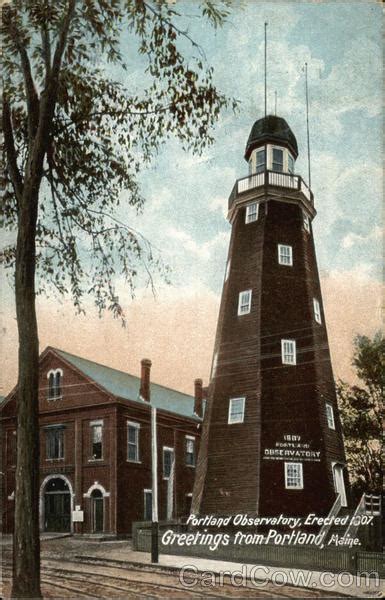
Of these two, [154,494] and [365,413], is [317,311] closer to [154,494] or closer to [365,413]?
[365,413]

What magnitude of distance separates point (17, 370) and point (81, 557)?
3.56 m

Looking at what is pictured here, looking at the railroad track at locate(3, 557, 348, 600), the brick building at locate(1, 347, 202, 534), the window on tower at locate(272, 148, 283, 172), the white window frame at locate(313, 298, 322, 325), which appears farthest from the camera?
the window on tower at locate(272, 148, 283, 172)

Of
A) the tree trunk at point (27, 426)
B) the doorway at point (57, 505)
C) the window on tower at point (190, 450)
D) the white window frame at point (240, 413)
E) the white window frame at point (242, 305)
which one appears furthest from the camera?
the window on tower at point (190, 450)

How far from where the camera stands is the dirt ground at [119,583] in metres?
7.74

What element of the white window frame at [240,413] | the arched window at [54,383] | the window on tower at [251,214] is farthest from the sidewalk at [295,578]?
the white window frame at [240,413]

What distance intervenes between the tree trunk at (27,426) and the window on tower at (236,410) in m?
10.4

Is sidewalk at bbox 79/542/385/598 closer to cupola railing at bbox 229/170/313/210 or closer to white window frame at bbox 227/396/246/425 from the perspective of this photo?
cupola railing at bbox 229/170/313/210

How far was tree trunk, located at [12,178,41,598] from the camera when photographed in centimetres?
824

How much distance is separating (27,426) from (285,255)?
1151cm

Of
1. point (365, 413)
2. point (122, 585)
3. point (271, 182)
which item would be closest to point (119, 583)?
point (122, 585)

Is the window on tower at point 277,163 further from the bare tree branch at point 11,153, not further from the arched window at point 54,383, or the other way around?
the bare tree branch at point 11,153

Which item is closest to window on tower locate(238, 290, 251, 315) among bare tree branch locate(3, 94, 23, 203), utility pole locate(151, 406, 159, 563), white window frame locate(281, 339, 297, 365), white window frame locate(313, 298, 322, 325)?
white window frame locate(281, 339, 297, 365)

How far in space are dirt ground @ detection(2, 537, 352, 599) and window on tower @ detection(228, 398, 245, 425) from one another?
28.5 feet

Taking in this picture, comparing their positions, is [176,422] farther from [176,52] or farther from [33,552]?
[176,52]
